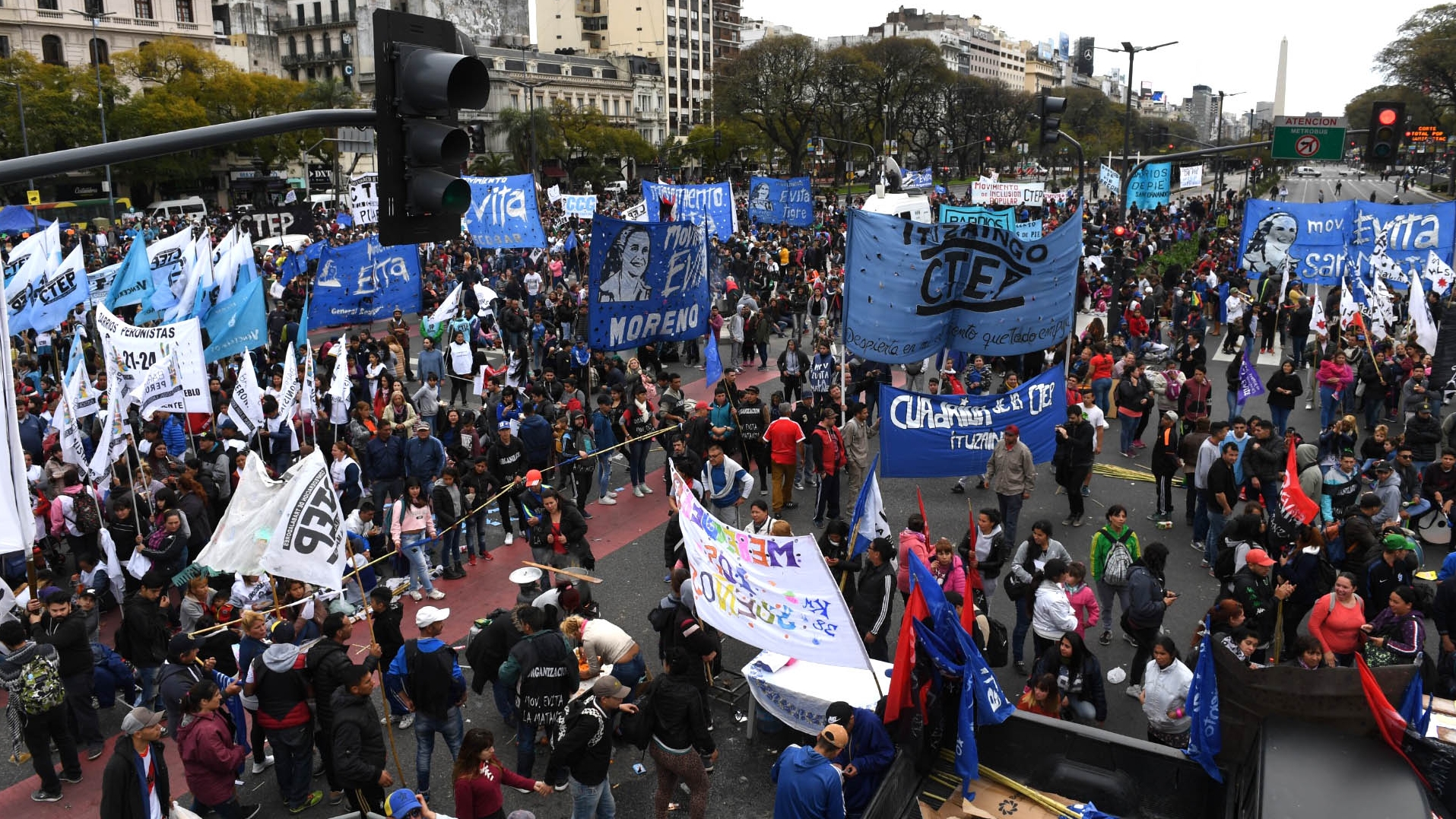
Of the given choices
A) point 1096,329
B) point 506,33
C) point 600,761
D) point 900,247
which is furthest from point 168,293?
point 506,33

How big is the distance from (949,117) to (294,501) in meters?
87.8

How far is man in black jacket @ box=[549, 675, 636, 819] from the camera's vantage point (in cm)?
635

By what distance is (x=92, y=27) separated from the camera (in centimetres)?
7088

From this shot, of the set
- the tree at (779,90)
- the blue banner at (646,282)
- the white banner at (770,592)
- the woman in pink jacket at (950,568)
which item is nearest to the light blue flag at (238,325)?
the blue banner at (646,282)

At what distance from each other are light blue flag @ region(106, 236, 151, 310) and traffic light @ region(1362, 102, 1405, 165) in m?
19.2

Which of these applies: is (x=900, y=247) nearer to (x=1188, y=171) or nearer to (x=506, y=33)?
(x=1188, y=171)

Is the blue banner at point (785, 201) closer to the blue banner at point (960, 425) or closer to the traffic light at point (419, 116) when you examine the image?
the blue banner at point (960, 425)

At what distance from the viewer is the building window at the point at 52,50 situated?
70.6 meters

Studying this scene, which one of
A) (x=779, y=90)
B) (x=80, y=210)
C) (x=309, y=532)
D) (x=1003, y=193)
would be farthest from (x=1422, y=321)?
(x=779, y=90)

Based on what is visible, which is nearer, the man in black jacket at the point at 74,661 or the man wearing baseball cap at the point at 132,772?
the man wearing baseball cap at the point at 132,772

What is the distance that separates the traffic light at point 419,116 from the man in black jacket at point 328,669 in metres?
3.56

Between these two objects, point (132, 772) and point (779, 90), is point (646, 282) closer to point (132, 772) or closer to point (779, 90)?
point (132, 772)

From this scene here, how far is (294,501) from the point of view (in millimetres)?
7883

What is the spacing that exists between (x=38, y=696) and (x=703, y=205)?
20.8m
